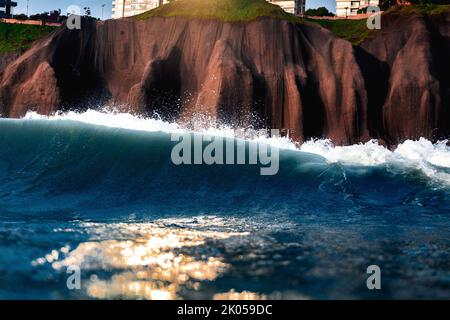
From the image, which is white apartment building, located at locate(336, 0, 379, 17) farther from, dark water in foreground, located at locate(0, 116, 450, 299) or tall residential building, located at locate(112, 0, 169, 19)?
dark water in foreground, located at locate(0, 116, 450, 299)

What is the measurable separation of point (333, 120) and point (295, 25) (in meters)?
5.50

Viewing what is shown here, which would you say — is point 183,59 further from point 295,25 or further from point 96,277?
point 96,277

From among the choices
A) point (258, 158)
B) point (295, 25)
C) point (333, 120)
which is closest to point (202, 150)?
A: point (258, 158)

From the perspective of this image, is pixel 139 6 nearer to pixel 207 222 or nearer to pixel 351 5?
pixel 351 5

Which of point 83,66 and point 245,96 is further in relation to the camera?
point 83,66

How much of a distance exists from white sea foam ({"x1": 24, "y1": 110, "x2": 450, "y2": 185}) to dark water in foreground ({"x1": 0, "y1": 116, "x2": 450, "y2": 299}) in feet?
0.64

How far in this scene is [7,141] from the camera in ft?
70.6

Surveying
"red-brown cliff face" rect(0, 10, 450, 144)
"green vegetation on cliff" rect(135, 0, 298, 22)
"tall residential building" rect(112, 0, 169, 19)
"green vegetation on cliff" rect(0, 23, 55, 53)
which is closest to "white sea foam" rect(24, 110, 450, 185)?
"red-brown cliff face" rect(0, 10, 450, 144)

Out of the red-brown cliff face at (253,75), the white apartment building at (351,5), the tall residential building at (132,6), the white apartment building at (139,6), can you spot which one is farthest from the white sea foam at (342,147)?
the tall residential building at (132,6)

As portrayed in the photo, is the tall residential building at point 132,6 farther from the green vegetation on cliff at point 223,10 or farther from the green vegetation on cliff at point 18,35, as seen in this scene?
the green vegetation on cliff at point 223,10

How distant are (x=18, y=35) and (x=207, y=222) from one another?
35223mm

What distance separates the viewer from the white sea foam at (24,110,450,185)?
20297 millimetres

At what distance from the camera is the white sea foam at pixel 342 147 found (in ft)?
66.6

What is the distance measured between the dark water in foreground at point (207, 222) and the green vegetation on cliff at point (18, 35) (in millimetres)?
17807
